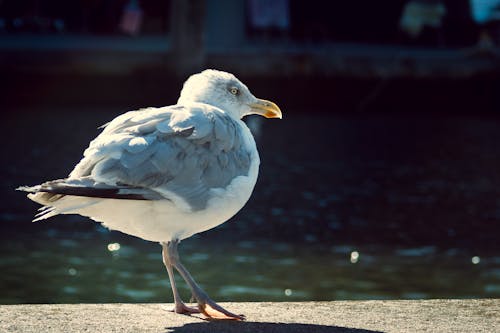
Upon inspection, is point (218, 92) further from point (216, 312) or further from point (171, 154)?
point (216, 312)

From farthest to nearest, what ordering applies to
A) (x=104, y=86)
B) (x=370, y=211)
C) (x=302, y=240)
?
1. (x=104, y=86)
2. (x=370, y=211)
3. (x=302, y=240)

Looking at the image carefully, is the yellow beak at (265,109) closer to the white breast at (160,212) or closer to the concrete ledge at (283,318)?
the white breast at (160,212)

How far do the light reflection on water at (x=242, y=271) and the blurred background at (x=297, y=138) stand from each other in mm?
30

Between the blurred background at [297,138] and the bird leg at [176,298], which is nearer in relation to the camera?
the bird leg at [176,298]

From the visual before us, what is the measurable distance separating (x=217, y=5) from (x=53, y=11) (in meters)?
4.29

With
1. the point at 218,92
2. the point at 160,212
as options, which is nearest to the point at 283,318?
the point at 160,212

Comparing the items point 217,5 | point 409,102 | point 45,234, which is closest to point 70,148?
point 45,234

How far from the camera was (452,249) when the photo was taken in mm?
12562

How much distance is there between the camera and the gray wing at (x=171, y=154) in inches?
185

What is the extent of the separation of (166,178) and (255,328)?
0.73 m

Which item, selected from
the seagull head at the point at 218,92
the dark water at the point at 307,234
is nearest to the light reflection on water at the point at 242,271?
the dark water at the point at 307,234

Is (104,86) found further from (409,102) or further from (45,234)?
(45,234)

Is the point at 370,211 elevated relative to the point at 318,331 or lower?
lower

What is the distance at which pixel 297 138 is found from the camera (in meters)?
20.4
